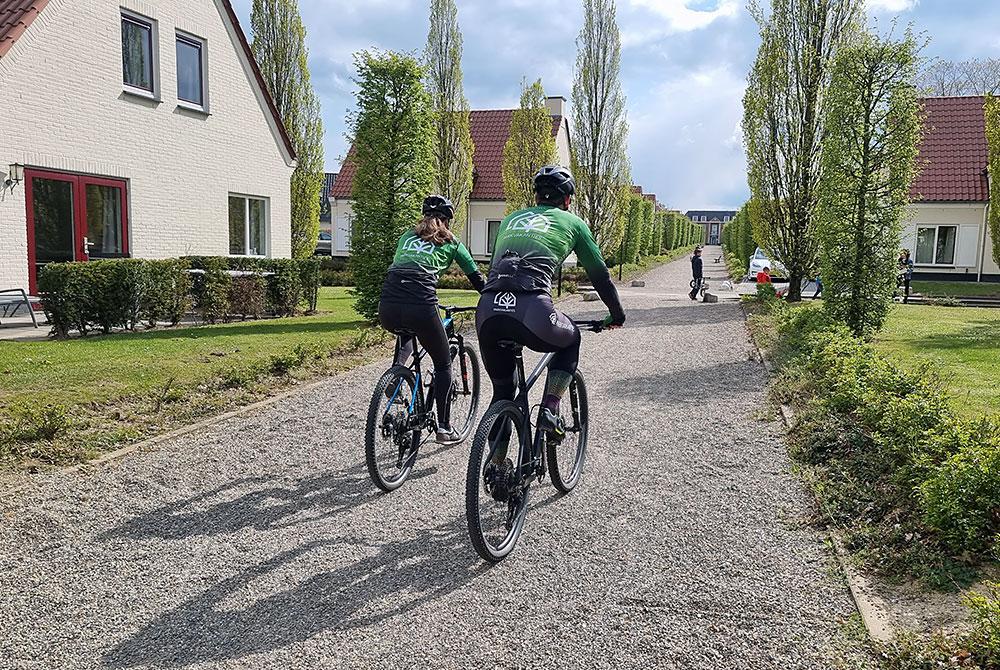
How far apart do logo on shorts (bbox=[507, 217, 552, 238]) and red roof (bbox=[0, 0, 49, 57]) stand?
11849mm

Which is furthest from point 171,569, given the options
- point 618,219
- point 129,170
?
point 618,219

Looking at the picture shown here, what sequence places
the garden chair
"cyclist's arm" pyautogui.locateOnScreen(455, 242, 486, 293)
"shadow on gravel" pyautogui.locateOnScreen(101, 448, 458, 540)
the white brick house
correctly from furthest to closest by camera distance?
the white brick house < the garden chair < "cyclist's arm" pyautogui.locateOnScreen(455, 242, 486, 293) < "shadow on gravel" pyautogui.locateOnScreen(101, 448, 458, 540)

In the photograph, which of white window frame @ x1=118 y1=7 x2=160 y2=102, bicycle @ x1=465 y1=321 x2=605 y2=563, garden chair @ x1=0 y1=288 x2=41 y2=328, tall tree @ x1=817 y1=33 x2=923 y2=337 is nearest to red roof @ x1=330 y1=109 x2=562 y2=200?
white window frame @ x1=118 y1=7 x2=160 y2=102

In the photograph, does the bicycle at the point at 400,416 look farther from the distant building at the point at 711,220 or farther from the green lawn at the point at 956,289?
the distant building at the point at 711,220

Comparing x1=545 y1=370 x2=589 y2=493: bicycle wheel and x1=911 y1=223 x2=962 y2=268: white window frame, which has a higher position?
x1=911 y1=223 x2=962 y2=268: white window frame

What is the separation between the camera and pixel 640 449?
20.9 feet

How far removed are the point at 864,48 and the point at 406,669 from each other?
1143 centimetres

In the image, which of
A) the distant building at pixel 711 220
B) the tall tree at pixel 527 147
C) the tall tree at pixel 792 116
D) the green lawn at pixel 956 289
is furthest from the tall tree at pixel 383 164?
the distant building at pixel 711 220

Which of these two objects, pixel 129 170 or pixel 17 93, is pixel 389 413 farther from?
pixel 129 170

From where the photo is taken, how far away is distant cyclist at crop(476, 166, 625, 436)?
4.21 metres

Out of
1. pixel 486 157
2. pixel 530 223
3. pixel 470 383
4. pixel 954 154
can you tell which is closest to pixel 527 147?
pixel 486 157

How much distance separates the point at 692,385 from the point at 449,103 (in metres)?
21.9

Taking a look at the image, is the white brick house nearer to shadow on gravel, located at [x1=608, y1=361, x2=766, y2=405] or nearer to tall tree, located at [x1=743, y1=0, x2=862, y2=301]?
shadow on gravel, located at [x1=608, y1=361, x2=766, y2=405]

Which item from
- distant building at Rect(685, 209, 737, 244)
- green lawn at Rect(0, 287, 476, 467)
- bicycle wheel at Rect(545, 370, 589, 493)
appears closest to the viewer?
bicycle wheel at Rect(545, 370, 589, 493)
